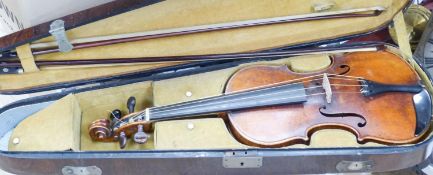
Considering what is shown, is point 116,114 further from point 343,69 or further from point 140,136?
point 343,69

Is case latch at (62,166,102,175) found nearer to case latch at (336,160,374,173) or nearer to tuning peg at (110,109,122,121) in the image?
tuning peg at (110,109,122,121)

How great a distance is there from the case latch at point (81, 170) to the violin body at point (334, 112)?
1.42ft

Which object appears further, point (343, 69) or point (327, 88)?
point (343, 69)

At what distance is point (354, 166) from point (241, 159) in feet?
1.17

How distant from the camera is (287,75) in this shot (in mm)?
1801

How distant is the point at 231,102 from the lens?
1.68 meters

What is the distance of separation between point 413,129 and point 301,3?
1.73 feet

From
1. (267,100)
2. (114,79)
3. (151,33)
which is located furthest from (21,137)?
(267,100)

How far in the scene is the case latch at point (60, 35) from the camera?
5.20 feet

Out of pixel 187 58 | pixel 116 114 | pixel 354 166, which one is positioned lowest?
pixel 354 166

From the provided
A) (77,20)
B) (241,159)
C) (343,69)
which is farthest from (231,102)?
(77,20)

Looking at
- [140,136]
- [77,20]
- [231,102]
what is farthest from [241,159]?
[77,20]

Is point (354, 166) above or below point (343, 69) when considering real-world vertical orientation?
below

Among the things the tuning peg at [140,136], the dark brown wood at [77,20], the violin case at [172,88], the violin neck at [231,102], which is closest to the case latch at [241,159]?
the violin case at [172,88]
